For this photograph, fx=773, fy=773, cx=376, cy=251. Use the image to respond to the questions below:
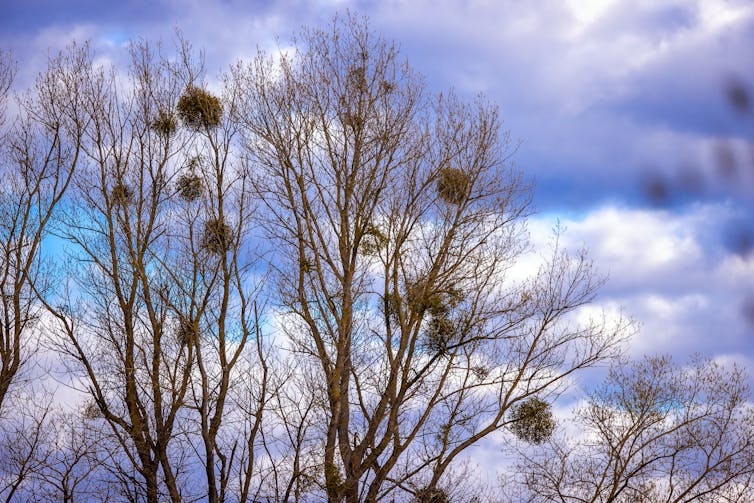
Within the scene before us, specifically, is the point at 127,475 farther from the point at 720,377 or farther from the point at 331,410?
the point at 720,377

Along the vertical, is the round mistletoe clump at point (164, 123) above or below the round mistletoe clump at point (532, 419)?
above

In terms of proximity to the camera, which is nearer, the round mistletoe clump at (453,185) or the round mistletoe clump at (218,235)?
the round mistletoe clump at (453,185)

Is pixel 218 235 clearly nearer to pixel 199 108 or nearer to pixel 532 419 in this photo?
pixel 199 108

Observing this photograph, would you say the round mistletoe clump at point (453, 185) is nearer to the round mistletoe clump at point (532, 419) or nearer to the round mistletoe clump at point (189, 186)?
the round mistletoe clump at point (532, 419)

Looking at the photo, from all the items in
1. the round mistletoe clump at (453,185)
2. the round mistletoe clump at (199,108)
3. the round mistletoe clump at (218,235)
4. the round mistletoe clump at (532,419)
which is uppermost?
the round mistletoe clump at (199,108)

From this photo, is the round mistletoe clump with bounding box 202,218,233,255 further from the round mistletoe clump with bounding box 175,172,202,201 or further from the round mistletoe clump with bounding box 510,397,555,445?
the round mistletoe clump with bounding box 510,397,555,445

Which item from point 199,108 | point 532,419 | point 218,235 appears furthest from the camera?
point 199,108

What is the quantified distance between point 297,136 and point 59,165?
4.18 metres

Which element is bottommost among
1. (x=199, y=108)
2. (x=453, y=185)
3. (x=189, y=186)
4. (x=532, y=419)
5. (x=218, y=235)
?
(x=532, y=419)

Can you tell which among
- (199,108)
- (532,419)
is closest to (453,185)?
(532,419)

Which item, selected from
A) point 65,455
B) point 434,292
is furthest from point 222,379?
point 434,292

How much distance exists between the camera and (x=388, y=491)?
10570 mm

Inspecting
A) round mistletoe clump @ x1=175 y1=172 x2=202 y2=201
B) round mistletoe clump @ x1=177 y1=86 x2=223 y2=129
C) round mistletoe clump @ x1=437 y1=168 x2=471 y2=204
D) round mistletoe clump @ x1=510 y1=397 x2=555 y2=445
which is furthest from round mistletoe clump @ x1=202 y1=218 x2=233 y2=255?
round mistletoe clump @ x1=510 y1=397 x2=555 y2=445

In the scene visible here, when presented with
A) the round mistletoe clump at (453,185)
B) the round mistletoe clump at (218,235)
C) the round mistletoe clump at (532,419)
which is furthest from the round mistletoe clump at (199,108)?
the round mistletoe clump at (532,419)
